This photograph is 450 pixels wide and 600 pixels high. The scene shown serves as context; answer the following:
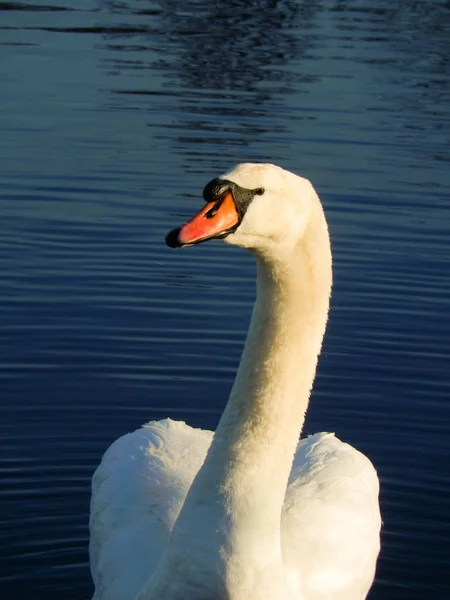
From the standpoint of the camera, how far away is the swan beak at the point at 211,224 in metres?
4.41

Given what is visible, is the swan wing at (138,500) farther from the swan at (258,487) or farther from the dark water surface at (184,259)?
the dark water surface at (184,259)

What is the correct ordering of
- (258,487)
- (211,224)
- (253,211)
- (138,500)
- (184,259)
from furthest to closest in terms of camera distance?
(184,259)
(138,500)
(258,487)
(253,211)
(211,224)

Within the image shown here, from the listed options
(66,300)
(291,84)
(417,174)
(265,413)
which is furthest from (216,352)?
(291,84)

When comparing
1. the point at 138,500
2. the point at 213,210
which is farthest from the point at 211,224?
the point at 138,500

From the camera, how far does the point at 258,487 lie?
16.9 ft

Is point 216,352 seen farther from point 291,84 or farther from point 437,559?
point 291,84

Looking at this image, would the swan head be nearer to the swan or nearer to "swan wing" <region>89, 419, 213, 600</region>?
the swan

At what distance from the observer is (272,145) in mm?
16578

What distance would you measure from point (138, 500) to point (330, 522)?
2.86ft

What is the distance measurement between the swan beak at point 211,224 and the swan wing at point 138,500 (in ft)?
5.82

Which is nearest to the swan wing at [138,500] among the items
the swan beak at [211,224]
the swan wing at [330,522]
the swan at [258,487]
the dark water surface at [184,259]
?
the swan at [258,487]

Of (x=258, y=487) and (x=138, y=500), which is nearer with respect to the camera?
(x=258, y=487)

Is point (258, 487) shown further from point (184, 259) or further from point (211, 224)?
point (184, 259)

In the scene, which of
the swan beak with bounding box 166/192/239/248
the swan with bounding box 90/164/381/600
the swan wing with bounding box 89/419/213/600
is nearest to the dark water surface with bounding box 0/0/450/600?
the swan wing with bounding box 89/419/213/600
